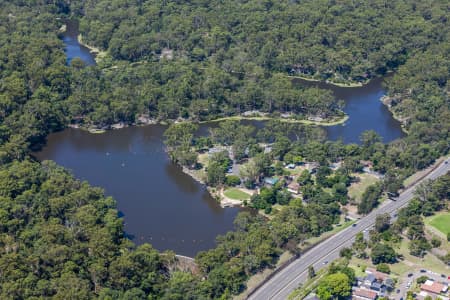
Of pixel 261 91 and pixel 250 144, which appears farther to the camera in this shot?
pixel 261 91

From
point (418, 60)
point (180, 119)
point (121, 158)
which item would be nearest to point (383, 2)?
point (418, 60)

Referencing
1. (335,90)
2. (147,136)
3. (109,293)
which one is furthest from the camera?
(335,90)

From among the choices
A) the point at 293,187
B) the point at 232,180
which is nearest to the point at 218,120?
the point at 232,180

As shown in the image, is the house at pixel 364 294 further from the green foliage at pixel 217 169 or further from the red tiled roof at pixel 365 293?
the green foliage at pixel 217 169

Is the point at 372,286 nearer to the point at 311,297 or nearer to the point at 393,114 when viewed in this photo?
the point at 311,297

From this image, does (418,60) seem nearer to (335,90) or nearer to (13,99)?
(335,90)

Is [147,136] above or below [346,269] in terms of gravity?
below

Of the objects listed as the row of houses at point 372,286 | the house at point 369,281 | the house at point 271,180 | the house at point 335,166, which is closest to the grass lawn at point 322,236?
the row of houses at point 372,286
